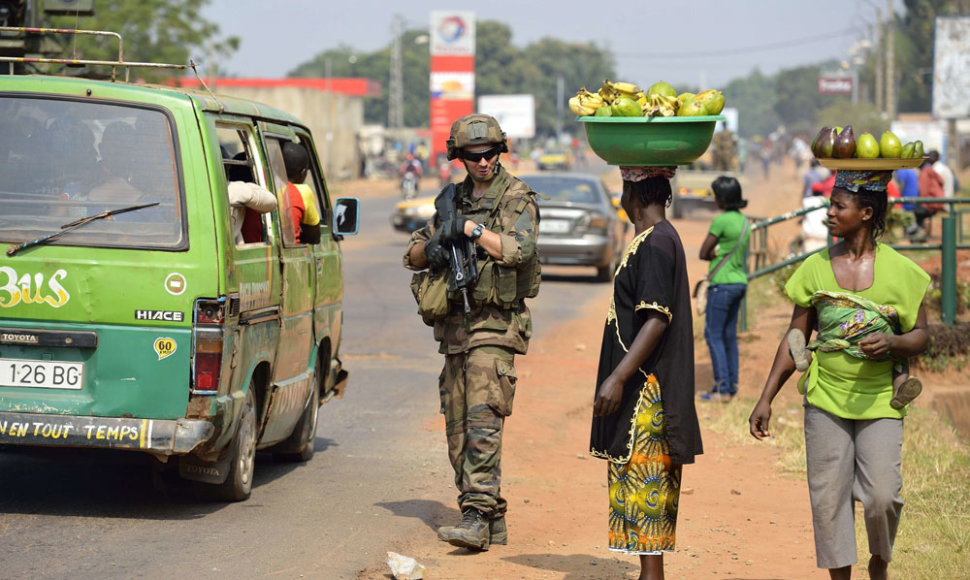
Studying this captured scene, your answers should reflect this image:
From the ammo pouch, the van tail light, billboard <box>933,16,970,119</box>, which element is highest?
billboard <box>933,16,970,119</box>

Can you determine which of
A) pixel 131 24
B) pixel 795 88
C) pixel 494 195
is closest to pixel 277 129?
pixel 494 195

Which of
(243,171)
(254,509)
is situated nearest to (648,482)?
(254,509)

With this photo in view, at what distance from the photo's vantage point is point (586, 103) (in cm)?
521

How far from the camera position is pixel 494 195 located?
600 centimetres

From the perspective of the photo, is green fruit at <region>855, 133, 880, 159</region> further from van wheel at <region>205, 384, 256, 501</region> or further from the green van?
van wheel at <region>205, 384, 256, 501</region>

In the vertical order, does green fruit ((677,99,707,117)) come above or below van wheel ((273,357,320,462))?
above

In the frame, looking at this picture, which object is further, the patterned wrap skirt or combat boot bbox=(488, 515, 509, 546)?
combat boot bbox=(488, 515, 509, 546)

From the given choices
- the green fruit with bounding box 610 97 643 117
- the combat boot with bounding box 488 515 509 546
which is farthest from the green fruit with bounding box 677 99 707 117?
the combat boot with bounding box 488 515 509 546

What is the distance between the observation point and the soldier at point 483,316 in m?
5.86

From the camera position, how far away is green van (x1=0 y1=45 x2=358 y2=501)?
580 cm

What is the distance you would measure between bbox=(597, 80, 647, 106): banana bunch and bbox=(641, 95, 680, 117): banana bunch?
0.39 feet

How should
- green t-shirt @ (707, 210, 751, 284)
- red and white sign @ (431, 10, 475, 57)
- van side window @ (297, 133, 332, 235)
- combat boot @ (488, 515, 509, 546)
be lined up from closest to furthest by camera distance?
combat boot @ (488, 515, 509, 546)
van side window @ (297, 133, 332, 235)
green t-shirt @ (707, 210, 751, 284)
red and white sign @ (431, 10, 475, 57)

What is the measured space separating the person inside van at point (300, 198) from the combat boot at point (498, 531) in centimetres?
211

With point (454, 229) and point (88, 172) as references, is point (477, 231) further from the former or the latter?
point (88, 172)
